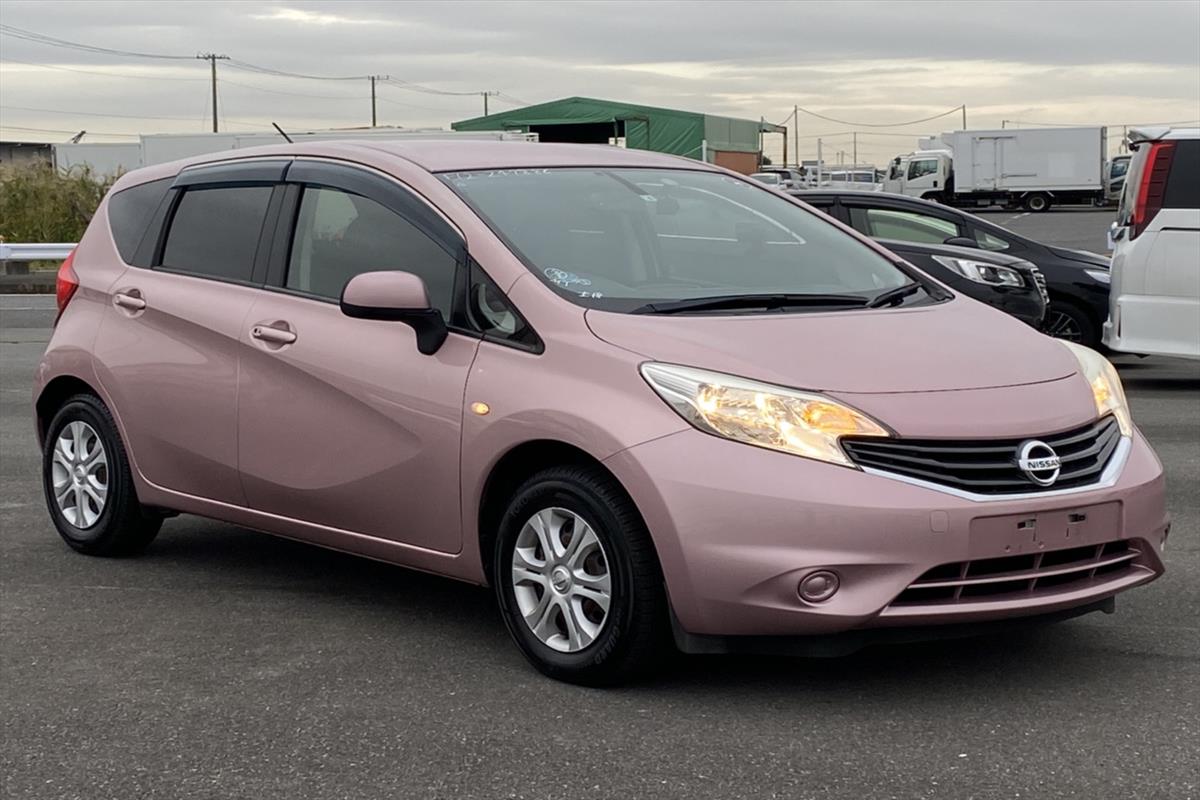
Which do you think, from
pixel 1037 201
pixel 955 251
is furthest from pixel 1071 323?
pixel 1037 201

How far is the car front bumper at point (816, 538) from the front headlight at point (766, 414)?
38 mm

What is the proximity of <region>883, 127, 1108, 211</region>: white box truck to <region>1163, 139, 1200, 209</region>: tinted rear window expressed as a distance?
51.5m

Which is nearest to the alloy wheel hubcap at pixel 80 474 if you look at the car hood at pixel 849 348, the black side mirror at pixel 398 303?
the black side mirror at pixel 398 303

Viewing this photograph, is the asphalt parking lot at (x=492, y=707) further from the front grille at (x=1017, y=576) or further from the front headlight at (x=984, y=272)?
the front headlight at (x=984, y=272)

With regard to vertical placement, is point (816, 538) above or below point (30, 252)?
below

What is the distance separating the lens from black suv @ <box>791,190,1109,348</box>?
13.2 meters

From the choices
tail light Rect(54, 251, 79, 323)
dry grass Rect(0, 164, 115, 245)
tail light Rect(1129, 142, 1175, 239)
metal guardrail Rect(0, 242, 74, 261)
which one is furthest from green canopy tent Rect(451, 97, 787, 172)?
tail light Rect(54, 251, 79, 323)

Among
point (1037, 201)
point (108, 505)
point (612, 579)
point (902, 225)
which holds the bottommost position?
point (108, 505)

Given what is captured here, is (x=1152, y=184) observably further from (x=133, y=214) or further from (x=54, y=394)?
(x=54, y=394)

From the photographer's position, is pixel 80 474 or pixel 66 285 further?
pixel 66 285

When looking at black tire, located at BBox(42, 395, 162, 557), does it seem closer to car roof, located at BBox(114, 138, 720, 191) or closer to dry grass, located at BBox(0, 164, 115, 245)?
car roof, located at BBox(114, 138, 720, 191)

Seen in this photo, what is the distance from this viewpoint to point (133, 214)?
6750mm

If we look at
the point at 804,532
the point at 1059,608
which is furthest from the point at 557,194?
the point at 1059,608

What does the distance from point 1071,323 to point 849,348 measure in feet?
30.6
